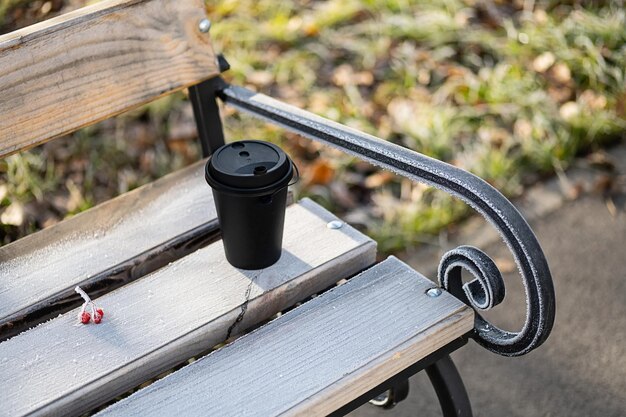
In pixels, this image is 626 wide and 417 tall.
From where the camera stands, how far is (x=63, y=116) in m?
1.85

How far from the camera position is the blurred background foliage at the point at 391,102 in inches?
119

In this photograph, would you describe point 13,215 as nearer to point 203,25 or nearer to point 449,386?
point 203,25

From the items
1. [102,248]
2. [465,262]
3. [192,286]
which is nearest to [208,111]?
[102,248]

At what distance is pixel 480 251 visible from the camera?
1.56m

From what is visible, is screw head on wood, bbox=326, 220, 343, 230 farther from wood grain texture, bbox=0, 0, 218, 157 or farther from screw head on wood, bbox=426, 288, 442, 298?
wood grain texture, bbox=0, 0, 218, 157

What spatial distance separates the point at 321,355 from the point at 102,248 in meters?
0.59

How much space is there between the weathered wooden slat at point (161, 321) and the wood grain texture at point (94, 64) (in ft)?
1.43

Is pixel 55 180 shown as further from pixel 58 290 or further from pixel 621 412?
pixel 621 412

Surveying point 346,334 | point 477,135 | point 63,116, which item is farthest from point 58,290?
point 477,135

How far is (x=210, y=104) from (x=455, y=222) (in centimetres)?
120

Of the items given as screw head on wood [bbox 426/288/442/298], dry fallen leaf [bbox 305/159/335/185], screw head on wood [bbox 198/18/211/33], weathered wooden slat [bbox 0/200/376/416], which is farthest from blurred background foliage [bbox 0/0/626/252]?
screw head on wood [bbox 426/288/442/298]

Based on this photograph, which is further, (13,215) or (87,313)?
(13,215)

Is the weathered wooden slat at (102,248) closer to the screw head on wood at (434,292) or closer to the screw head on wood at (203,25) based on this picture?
the screw head on wood at (203,25)

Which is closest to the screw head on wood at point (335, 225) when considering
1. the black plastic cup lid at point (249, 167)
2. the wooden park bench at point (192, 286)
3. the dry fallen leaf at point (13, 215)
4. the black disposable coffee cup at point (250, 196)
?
the wooden park bench at point (192, 286)
